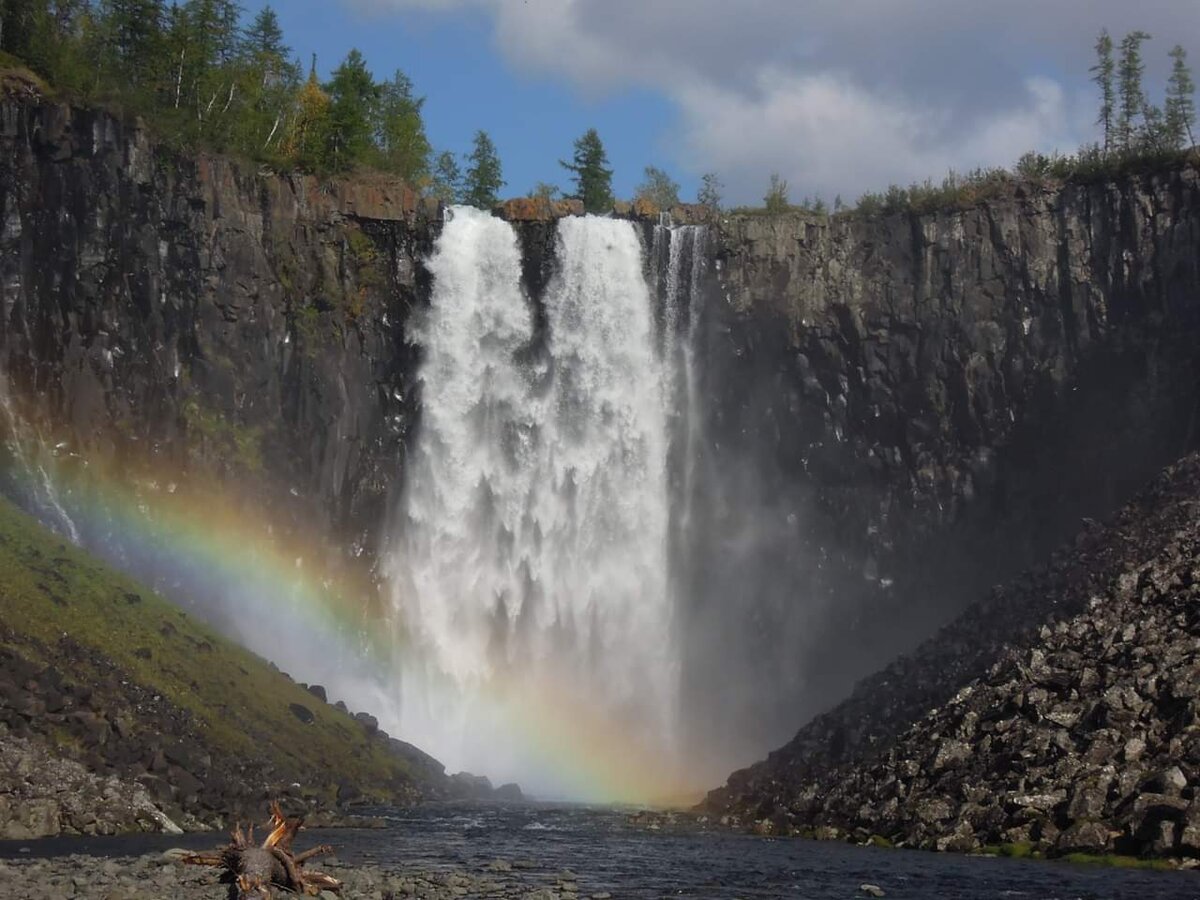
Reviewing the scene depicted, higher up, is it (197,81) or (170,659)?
(197,81)

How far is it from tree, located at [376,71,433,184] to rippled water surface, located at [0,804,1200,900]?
48629mm

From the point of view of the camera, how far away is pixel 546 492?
68875 millimetres

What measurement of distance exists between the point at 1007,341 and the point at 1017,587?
1635 centimetres

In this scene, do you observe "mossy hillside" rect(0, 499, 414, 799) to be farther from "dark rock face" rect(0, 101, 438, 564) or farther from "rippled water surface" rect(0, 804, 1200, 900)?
"dark rock face" rect(0, 101, 438, 564)

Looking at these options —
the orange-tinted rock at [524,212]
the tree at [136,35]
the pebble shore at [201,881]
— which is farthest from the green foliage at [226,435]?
the pebble shore at [201,881]

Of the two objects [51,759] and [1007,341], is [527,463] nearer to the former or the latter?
[1007,341]

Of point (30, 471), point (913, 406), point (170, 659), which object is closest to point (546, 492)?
point (913, 406)

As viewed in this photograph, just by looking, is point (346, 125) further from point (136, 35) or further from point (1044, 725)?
point (1044, 725)

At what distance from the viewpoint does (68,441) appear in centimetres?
6106

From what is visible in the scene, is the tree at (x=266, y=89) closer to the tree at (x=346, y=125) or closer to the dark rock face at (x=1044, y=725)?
the tree at (x=346, y=125)

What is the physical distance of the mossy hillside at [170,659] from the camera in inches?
1854

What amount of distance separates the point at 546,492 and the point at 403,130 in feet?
117

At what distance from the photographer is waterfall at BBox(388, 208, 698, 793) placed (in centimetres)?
6775

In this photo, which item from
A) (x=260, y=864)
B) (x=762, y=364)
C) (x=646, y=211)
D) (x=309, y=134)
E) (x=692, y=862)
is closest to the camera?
(x=260, y=864)
